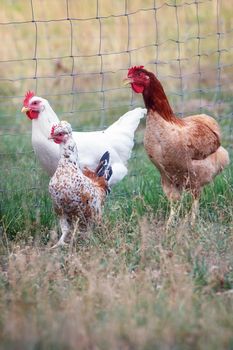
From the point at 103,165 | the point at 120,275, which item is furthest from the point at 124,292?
the point at 103,165

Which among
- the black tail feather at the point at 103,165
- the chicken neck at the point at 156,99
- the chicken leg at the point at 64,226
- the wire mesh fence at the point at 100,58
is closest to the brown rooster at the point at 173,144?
the chicken neck at the point at 156,99

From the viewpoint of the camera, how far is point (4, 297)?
4.98 m

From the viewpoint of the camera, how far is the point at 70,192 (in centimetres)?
626

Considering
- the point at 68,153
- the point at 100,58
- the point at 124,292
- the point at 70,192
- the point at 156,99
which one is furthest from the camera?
the point at 100,58

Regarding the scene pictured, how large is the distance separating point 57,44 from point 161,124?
6132mm

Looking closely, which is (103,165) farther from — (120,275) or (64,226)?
(120,275)

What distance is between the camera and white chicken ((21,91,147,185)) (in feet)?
22.9

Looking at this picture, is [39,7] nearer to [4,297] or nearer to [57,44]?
[57,44]

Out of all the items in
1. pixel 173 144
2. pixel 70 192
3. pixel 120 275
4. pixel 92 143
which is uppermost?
pixel 173 144

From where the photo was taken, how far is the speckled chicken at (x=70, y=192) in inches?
247

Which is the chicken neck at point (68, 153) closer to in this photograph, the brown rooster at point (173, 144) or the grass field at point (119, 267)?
the grass field at point (119, 267)

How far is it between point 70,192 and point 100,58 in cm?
585

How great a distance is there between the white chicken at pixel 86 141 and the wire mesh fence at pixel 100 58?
2047 millimetres

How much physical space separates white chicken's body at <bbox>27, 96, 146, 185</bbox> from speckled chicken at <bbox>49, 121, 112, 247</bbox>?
0.52m
